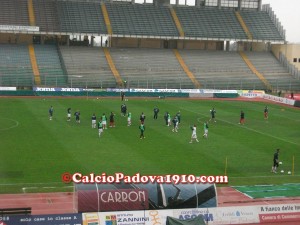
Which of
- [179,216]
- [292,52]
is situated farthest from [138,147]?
[292,52]

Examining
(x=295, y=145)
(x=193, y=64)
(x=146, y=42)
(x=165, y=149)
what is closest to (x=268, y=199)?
(x=165, y=149)

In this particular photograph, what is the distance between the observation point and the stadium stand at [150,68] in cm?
7294

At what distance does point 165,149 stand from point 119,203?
49.6 ft

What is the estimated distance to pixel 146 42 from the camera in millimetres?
84375

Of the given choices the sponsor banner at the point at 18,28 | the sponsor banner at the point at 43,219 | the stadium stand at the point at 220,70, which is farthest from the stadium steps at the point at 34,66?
→ the sponsor banner at the point at 43,219

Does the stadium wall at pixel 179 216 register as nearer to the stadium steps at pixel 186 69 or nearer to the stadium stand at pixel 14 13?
the stadium steps at pixel 186 69

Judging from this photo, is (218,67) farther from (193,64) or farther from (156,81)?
(156,81)

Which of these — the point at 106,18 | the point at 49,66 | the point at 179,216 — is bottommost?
the point at 179,216

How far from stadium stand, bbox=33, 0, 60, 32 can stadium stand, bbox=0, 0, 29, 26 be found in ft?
5.39

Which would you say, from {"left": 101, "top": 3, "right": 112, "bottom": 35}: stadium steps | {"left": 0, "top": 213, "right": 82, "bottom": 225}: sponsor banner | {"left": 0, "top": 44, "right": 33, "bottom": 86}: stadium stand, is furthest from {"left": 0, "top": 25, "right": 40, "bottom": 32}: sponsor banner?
{"left": 0, "top": 213, "right": 82, "bottom": 225}: sponsor banner

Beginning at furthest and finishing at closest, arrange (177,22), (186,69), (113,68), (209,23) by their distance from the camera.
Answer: (209,23), (177,22), (186,69), (113,68)

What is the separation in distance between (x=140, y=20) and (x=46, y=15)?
45.6ft

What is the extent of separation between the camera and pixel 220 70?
259 feet

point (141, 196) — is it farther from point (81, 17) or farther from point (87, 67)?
point (81, 17)
